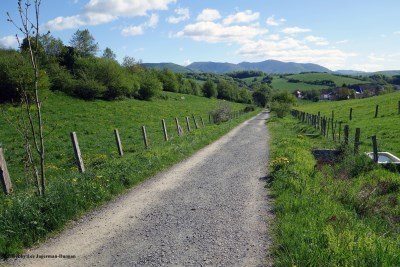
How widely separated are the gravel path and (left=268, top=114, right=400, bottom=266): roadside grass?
0.51 m

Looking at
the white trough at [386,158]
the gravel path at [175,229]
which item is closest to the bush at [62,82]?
the gravel path at [175,229]

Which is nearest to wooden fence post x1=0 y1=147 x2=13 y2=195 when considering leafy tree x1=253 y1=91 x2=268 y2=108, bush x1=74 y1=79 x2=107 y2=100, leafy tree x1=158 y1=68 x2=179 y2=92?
bush x1=74 y1=79 x2=107 y2=100

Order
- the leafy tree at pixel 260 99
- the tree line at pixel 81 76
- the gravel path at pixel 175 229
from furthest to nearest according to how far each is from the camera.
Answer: the leafy tree at pixel 260 99 < the tree line at pixel 81 76 < the gravel path at pixel 175 229

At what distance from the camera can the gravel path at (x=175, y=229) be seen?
5.93 meters

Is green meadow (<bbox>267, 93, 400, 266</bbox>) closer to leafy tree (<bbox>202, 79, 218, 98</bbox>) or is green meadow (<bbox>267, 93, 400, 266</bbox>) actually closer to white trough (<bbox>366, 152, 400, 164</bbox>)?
white trough (<bbox>366, 152, 400, 164</bbox>)

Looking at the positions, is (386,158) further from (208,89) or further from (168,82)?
(208,89)

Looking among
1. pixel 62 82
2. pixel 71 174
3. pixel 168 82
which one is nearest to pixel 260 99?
pixel 168 82

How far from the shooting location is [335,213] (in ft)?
24.7

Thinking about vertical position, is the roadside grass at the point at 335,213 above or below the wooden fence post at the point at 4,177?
below

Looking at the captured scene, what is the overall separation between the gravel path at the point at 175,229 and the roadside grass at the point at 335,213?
505 mm

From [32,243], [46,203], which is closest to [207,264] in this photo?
[32,243]

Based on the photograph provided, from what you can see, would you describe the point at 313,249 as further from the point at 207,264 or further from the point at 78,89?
the point at 78,89

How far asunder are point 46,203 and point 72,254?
201cm

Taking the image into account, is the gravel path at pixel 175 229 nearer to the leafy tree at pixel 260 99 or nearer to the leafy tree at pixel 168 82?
the leafy tree at pixel 168 82
